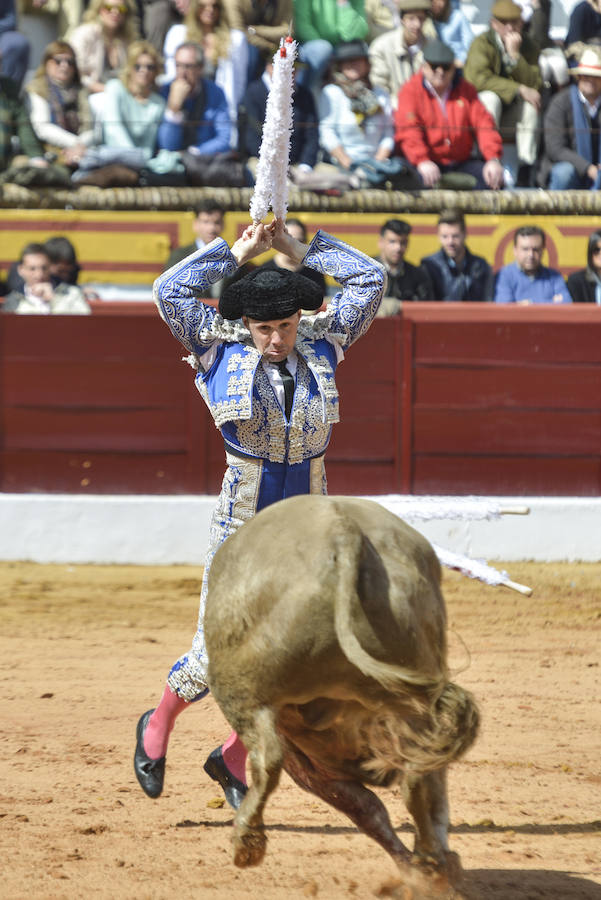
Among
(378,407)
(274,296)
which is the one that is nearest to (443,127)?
(378,407)

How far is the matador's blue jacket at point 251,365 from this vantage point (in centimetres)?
303

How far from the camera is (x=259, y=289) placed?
293cm

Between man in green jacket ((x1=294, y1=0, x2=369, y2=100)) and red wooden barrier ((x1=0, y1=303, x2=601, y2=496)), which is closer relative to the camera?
red wooden barrier ((x1=0, y1=303, x2=601, y2=496))

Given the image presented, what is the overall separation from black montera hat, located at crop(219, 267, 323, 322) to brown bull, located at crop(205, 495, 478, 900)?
19.7 inches

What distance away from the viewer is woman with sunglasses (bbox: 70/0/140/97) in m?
8.29

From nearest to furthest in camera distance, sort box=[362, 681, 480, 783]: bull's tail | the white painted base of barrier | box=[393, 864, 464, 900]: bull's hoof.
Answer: box=[362, 681, 480, 783]: bull's tail
box=[393, 864, 464, 900]: bull's hoof
the white painted base of barrier

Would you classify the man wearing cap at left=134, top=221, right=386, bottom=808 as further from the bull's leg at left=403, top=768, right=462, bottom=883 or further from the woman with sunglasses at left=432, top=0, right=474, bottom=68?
the woman with sunglasses at left=432, top=0, right=474, bottom=68

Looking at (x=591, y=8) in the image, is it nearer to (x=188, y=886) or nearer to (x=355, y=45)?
(x=355, y=45)

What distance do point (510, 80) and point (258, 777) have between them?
6.94 m

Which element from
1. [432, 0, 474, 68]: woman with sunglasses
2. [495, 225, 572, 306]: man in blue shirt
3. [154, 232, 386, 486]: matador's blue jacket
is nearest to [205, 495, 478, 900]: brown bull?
[154, 232, 386, 486]: matador's blue jacket

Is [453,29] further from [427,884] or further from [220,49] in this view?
[427,884]

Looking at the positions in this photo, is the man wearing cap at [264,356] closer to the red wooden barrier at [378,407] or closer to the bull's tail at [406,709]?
the bull's tail at [406,709]

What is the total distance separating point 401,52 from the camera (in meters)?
8.39

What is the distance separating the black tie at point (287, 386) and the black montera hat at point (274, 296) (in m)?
0.16
